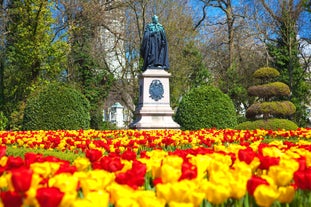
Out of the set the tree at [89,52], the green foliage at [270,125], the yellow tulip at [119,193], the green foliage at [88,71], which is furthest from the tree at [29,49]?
the yellow tulip at [119,193]

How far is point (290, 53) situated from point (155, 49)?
1226cm

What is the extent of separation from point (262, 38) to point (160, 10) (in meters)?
7.38

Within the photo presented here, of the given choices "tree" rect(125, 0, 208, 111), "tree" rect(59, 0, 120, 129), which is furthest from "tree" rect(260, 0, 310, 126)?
"tree" rect(59, 0, 120, 129)

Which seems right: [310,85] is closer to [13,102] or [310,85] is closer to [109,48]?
[109,48]

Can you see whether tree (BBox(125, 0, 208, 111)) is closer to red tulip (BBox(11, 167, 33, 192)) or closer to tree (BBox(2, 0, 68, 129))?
tree (BBox(2, 0, 68, 129))

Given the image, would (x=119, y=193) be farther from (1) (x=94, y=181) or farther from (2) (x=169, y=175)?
(2) (x=169, y=175)

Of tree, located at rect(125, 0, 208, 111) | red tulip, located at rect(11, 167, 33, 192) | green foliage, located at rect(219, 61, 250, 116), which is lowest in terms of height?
red tulip, located at rect(11, 167, 33, 192)

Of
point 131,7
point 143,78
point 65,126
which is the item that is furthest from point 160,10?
point 65,126

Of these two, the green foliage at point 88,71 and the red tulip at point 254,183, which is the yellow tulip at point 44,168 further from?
the green foliage at point 88,71

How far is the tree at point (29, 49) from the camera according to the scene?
2155cm

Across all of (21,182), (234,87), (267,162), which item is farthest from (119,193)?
(234,87)

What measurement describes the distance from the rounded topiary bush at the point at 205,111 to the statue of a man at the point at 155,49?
5.84 feet

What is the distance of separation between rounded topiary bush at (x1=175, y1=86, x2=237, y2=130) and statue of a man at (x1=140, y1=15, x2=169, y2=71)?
1780 millimetres

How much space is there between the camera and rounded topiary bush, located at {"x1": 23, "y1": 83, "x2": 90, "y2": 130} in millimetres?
16891
